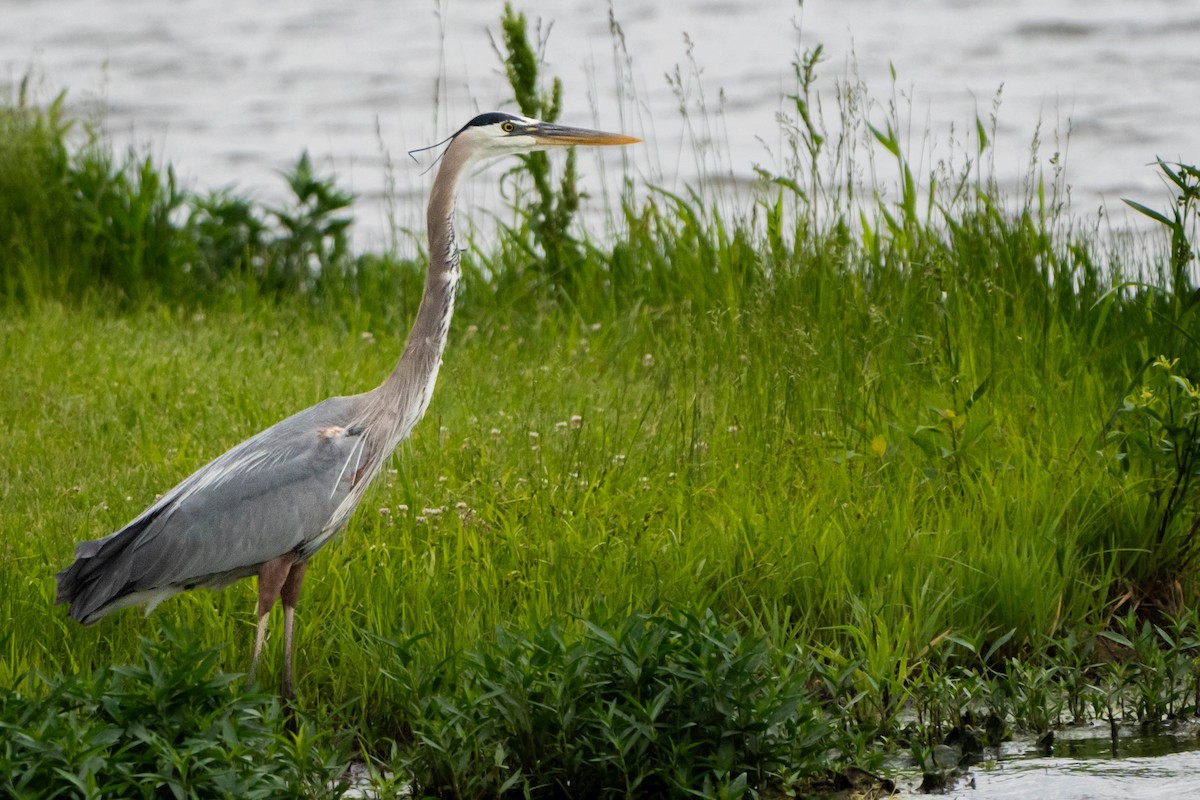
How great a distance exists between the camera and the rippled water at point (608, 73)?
446 inches

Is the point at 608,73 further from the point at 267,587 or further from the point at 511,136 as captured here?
the point at 267,587

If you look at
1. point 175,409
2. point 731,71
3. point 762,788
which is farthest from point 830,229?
point 731,71

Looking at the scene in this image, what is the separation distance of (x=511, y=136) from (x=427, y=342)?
68 centimetres

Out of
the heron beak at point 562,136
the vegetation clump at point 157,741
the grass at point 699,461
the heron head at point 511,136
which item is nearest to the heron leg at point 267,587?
the grass at point 699,461

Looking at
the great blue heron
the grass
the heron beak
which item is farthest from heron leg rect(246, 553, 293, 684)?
the heron beak

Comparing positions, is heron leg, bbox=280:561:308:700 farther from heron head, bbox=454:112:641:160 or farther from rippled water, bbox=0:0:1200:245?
rippled water, bbox=0:0:1200:245

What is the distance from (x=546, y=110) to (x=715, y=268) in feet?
3.42

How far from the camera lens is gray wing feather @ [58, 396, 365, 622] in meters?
4.04

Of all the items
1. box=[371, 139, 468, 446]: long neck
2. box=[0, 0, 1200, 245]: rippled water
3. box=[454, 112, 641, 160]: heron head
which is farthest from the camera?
box=[0, 0, 1200, 245]: rippled water

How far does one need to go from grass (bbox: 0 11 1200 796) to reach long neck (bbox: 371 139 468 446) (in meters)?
0.44

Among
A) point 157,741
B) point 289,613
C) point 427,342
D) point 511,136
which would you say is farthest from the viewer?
point 511,136

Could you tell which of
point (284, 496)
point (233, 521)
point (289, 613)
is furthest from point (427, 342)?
point (289, 613)

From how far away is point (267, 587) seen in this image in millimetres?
4156

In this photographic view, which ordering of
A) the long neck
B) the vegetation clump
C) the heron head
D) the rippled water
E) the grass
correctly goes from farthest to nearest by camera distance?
the rippled water < the heron head < the long neck < the grass < the vegetation clump
